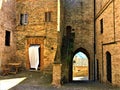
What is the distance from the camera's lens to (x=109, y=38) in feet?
48.7

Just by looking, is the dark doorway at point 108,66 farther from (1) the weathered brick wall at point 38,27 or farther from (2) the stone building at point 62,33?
(1) the weathered brick wall at point 38,27

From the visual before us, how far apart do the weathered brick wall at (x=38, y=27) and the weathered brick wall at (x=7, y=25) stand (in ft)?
1.95

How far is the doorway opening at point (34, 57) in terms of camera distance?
1715cm

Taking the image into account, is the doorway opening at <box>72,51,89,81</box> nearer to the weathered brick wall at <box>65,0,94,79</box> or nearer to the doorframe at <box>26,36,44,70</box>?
the weathered brick wall at <box>65,0,94,79</box>

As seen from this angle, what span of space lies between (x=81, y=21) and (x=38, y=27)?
466cm

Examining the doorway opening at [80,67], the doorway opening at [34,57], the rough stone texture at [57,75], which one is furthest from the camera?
the doorway opening at [80,67]

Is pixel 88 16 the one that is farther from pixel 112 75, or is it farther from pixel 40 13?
pixel 112 75

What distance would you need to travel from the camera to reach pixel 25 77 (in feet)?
49.6

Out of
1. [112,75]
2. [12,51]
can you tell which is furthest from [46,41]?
[112,75]

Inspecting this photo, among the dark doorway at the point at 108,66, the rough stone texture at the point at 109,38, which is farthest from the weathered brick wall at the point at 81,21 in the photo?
the dark doorway at the point at 108,66

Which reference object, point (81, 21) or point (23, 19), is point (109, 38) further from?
point (23, 19)

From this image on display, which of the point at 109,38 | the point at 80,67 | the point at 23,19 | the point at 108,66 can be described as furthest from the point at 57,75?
the point at 80,67

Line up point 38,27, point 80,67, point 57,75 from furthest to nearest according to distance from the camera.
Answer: point 80,67, point 38,27, point 57,75

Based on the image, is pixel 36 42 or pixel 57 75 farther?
pixel 36 42
